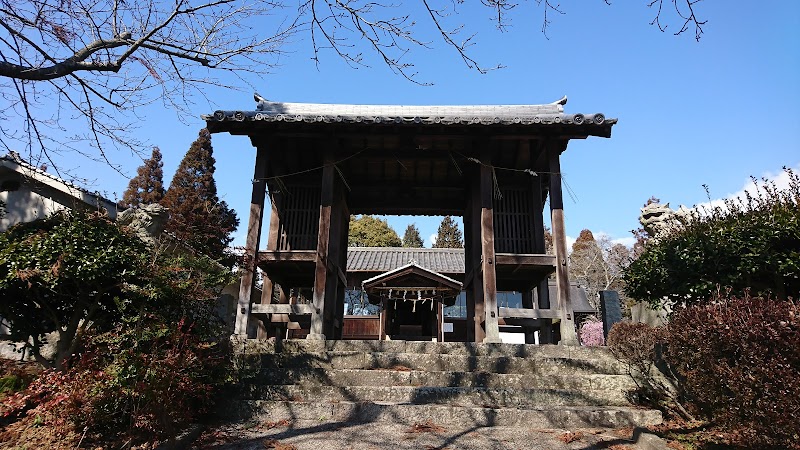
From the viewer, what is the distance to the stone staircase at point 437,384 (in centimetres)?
494

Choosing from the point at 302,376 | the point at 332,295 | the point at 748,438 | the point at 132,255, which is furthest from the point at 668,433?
the point at 332,295

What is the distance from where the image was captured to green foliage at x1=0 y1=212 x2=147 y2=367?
14.5 feet

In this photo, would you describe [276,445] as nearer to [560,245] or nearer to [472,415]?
[472,415]

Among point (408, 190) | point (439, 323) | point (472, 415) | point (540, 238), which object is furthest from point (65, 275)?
point (439, 323)

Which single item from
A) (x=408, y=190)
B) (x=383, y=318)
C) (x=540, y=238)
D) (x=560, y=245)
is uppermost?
(x=408, y=190)

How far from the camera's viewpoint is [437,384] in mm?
5676

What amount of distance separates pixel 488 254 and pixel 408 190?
3.49 m

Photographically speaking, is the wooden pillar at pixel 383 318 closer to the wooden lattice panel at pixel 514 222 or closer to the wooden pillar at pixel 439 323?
the wooden pillar at pixel 439 323

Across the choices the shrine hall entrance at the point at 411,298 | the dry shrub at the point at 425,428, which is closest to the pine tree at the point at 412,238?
the shrine hall entrance at the point at 411,298

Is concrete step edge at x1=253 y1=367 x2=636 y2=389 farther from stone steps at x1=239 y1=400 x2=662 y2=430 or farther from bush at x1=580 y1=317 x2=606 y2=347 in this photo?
bush at x1=580 y1=317 x2=606 y2=347

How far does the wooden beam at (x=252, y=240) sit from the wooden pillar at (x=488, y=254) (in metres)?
4.28

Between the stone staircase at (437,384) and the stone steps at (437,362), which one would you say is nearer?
the stone staircase at (437,384)

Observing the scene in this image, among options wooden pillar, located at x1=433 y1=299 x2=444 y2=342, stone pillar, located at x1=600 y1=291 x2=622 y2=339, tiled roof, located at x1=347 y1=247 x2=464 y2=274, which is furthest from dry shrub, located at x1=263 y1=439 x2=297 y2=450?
tiled roof, located at x1=347 y1=247 x2=464 y2=274

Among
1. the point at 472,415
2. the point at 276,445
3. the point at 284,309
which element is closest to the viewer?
the point at 276,445
